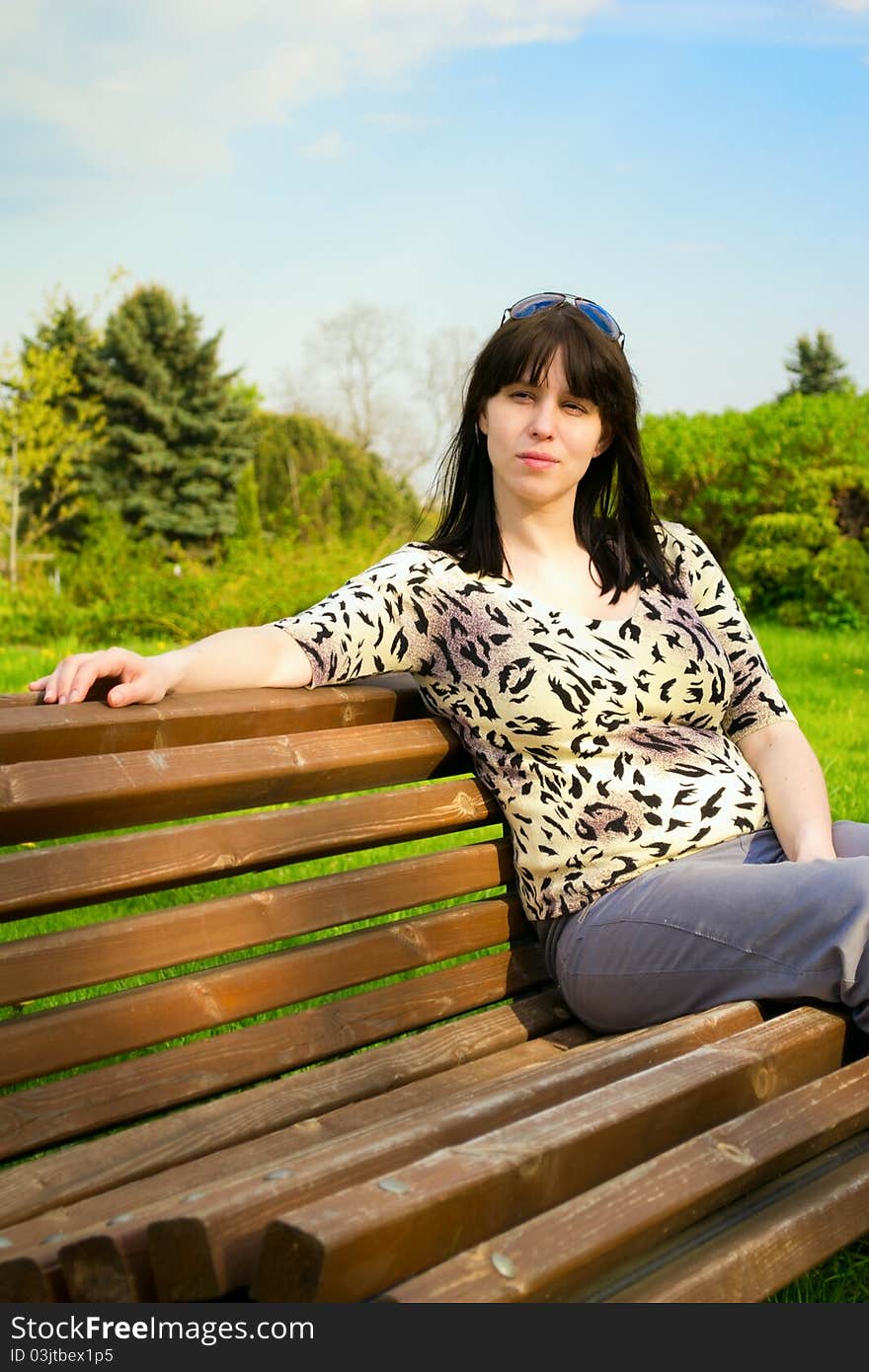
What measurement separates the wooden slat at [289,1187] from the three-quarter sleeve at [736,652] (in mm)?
1077

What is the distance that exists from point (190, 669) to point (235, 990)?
0.54 meters

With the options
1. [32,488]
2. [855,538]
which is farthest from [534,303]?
[32,488]

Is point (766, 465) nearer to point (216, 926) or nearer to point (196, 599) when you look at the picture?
point (196, 599)

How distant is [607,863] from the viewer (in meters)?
2.61

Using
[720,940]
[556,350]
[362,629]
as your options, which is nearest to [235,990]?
[362,629]

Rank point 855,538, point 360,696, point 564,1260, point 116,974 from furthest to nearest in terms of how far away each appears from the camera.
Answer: point 855,538 → point 360,696 → point 116,974 → point 564,1260

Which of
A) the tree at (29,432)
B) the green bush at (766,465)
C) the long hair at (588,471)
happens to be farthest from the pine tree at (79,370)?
the long hair at (588,471)

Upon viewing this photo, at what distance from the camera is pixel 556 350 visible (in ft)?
8.98

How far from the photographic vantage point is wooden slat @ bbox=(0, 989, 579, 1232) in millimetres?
1967

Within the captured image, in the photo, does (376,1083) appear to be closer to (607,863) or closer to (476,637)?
(607,863)

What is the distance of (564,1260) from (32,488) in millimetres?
30709

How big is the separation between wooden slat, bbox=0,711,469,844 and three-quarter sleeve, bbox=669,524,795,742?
2.05 feet

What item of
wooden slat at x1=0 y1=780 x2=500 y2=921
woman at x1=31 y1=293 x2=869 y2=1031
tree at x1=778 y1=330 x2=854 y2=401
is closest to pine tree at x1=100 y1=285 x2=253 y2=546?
tree at x1=778 y1=330 x2=854 y2=401

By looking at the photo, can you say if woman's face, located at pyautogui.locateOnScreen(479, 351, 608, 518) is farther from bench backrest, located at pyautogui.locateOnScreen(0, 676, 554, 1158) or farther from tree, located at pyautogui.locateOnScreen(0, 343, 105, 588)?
tree, located at pyautogui.locateOnScreen(0, 343, 105, 588)
